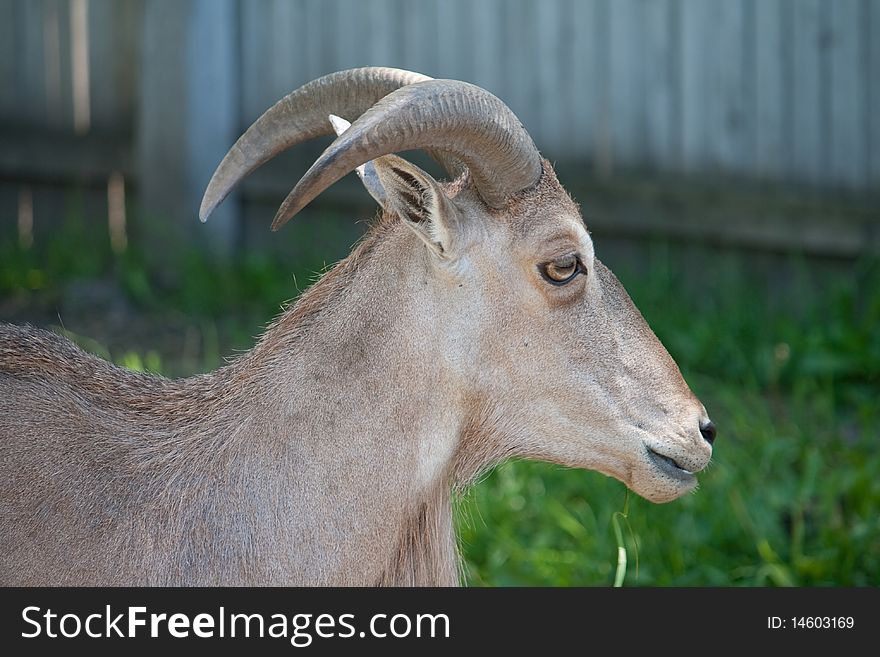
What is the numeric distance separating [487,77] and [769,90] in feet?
6.12

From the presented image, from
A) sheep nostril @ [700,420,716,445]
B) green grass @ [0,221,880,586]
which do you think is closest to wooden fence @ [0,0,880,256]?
green grass @ [0,221,880,586]

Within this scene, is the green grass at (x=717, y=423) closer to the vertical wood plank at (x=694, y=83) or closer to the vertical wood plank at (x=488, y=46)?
the vertical wood plank at (x=694, y=83)

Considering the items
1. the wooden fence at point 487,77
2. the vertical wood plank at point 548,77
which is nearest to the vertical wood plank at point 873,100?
the wooden fence at point 487,77

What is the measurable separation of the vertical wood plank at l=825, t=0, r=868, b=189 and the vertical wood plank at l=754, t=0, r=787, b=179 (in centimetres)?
29

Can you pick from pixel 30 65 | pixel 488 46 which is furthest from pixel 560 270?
pixel 30 65

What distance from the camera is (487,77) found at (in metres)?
8.23

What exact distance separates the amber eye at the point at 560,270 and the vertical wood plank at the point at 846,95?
4678mm

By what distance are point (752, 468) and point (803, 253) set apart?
2.22 m

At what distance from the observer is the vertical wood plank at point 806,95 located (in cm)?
768

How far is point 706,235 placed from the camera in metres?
7.83

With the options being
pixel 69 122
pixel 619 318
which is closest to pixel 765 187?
pixel 619 318

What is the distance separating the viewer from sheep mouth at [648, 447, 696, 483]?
367cm

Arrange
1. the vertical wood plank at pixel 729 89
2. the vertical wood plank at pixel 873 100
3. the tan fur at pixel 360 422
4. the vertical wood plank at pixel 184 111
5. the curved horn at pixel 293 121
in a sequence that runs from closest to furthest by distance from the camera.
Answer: the tan fur at pixel 360 422 < the curved horn at pixel 293 121 < the vertical wood plank at pixel 873 100 < the vertical wood plank at pixel 729 89 < the vertical wood plank at pixel 184 111

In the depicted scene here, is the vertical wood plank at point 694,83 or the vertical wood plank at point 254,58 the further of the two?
the vertical wood plank at point 254,58
